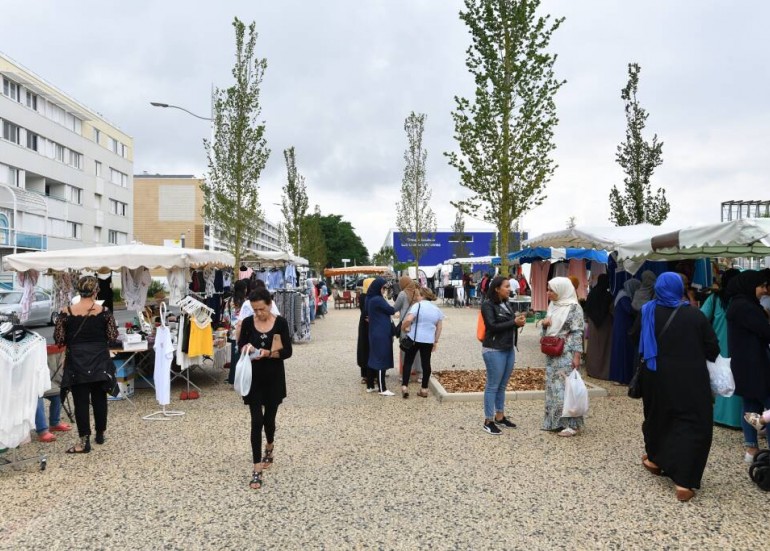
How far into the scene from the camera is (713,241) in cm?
562

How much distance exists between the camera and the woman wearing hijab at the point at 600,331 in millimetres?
9156

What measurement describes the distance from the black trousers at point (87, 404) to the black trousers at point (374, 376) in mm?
3731

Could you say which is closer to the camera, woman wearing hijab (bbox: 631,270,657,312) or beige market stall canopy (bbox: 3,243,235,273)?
woman wearing hijab (bbox: 631,270,657,312)

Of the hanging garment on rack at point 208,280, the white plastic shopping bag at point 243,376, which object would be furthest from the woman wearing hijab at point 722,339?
the hanging garment on rack at point 208,280

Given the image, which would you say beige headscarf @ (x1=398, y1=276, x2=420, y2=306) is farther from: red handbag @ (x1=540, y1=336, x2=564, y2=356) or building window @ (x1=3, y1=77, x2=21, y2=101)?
building window @ (x1=3, y1=77, x2=21, y2=101)

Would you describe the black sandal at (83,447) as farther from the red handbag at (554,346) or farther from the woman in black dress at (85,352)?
the red handbag at (554,346)

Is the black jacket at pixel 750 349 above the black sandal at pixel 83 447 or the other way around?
above

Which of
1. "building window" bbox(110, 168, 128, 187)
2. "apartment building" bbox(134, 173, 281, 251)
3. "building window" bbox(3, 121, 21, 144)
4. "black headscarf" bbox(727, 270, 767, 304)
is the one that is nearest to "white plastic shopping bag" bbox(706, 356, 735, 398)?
"black headscarf" bbox(727, 270, 767, 304)

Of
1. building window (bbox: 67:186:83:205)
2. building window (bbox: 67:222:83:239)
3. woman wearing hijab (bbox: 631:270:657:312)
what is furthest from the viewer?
building window (bbox: 67:222:83:239)

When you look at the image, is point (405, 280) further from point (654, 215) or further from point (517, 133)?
point (654, 215)

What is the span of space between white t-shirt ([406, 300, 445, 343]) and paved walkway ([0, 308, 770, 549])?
119cm

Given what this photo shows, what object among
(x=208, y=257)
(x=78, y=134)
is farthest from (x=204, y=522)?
(x=78, y=134)

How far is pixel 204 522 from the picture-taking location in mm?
3850

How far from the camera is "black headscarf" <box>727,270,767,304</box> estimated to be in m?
4.82
